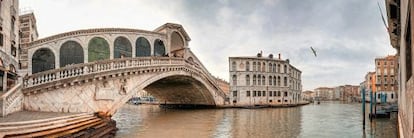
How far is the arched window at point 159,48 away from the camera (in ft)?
92.1

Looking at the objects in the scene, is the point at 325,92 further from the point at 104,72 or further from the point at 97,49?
the point at 104,72

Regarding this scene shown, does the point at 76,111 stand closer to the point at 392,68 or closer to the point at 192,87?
the point at 192,87

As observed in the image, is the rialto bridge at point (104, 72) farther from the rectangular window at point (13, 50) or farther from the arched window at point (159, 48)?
the rectangular window at point (13, 50)

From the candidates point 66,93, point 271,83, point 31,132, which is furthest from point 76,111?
point 271,83

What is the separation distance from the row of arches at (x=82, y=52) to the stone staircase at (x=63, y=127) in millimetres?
7584

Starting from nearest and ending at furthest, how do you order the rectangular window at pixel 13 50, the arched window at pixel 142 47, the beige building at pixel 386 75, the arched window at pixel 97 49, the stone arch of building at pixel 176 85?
the rectangular window at pixel 13 50
the stone arch of building at pixel 176 85
the arched window at pixel 97 49
the arched window at pixel 142 47
the beige building at pixel 386 75

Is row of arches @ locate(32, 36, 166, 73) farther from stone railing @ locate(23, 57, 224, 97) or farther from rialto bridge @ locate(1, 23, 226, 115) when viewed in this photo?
stone railing @ locate(23, 57, 224, 97)

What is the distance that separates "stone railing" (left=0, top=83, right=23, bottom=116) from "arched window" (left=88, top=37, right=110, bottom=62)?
11.5 m

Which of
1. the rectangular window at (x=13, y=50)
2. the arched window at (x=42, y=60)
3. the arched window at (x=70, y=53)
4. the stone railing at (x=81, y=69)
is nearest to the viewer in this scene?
the stone railing at (x=81, y=69)

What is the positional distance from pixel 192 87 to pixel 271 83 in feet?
51.1

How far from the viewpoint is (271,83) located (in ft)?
137

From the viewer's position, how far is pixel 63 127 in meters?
9.55

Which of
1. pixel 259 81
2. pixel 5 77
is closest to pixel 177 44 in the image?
pixel 259 81

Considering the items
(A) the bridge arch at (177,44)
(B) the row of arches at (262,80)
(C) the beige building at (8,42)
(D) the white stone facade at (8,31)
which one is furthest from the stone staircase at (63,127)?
(B) the row of arches at (262,80)
